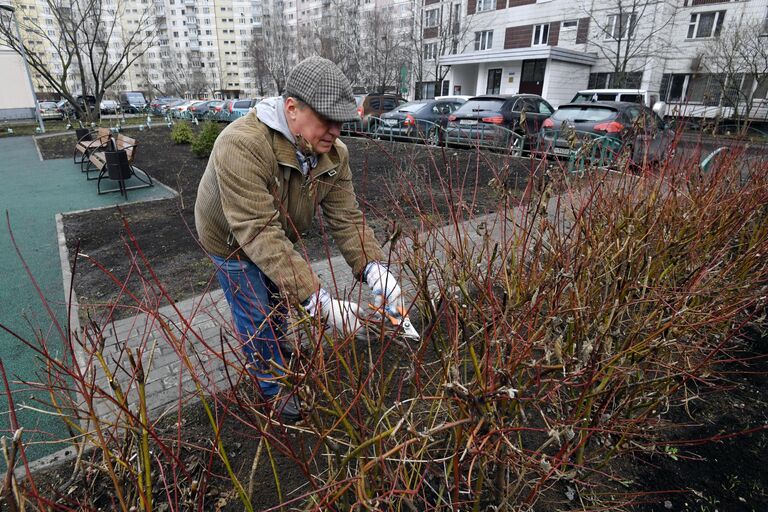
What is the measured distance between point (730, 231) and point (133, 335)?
3.85 meters

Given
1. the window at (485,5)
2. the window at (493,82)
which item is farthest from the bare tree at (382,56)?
the window at (493,82)

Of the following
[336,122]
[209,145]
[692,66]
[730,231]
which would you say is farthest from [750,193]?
[692,66]

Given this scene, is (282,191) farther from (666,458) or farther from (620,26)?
(620,26)

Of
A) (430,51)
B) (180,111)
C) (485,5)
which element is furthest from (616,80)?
(180,111)

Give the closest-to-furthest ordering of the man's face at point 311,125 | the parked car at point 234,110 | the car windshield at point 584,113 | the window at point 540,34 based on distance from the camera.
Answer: the man's face at point 311,125 < the car windshield at point 584,113 < the parked car at point 234,110 < the window at point 540,34

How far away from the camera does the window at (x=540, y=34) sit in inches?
1226

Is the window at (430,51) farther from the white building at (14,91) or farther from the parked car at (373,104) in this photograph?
the white building at (14,91)

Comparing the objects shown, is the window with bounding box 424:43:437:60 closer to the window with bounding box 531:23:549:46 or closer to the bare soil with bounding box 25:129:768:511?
the window with bounding box 531:23:549:46

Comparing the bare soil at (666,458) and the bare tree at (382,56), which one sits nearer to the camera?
the bare soil at (666,458)

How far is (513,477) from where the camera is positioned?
1.91 m

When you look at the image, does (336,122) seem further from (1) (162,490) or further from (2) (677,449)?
(2) (677,449)

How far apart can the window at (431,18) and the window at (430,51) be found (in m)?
1.61

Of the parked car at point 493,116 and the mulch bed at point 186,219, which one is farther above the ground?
the parked car at point 493,116

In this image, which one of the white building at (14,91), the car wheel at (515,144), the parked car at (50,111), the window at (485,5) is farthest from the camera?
the window at (485,5)
